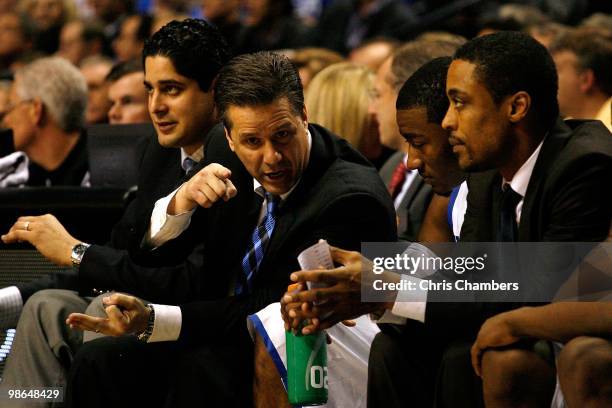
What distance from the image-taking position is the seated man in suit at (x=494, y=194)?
116 inches

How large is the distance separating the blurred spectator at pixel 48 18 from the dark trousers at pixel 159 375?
639cm

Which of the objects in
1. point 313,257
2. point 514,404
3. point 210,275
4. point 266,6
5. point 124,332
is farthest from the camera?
point 266,6

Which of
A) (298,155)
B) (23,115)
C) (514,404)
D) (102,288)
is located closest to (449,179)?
(298,155)

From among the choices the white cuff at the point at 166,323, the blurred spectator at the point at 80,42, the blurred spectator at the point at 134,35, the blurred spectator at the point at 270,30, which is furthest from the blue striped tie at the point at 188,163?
the blurred spectator at the point at 80,42

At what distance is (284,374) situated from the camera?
3137mm

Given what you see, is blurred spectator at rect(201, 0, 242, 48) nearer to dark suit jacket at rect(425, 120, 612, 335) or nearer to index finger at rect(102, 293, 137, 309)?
index finger at rect(102, 293, 137, 309)

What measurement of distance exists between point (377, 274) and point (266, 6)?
5752 mm

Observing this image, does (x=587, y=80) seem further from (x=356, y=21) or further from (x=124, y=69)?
(x=356, y=21)

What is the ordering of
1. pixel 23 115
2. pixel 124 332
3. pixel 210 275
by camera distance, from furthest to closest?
pixel 23 115 < pixel 210 275 < pixel 124 332

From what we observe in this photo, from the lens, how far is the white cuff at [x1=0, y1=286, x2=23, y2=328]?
3949mm

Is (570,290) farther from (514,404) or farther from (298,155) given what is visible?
(298,155)

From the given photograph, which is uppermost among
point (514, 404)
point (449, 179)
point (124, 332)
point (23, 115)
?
point (23, 115)

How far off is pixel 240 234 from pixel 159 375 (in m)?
0.52

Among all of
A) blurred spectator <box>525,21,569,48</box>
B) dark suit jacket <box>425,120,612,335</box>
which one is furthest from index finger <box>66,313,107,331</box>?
blurred spectator <box>525,21,569,48</box>
